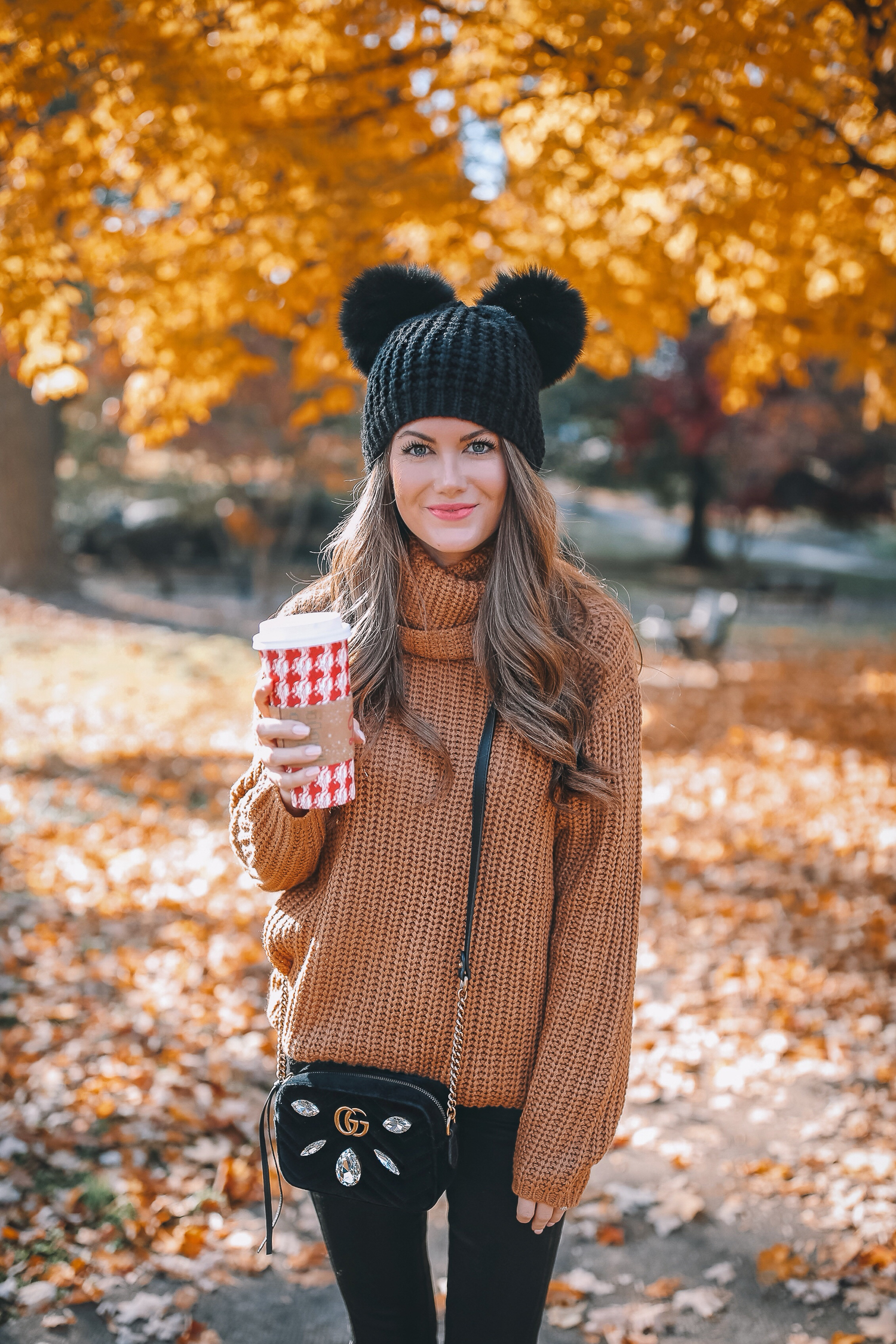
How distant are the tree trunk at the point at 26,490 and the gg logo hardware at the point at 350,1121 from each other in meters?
13.3

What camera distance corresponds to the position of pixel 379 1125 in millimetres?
1692

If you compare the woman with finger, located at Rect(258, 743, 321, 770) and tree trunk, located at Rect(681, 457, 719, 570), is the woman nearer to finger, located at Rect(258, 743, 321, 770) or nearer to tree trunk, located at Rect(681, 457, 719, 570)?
finger, located at Rect(258, 743, 321, 770)

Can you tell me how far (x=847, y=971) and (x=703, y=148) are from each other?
12.3 ft

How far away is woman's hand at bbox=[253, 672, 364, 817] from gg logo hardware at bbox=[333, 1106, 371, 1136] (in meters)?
0.57

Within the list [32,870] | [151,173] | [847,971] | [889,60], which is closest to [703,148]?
[889,60]

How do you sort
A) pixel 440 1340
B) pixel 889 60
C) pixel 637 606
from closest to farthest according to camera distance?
pixel 440 1340
pixel 889 60
pixel 637 606

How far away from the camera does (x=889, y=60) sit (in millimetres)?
3639

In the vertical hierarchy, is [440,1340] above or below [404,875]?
below

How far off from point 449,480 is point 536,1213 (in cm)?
131

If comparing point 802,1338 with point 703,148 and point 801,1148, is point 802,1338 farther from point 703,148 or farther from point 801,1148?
point 703,148

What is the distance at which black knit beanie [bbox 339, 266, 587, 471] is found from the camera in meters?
1.81

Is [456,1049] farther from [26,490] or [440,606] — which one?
[26,490]

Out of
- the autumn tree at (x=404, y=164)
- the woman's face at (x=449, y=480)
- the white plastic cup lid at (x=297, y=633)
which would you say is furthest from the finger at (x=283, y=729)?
the autumn tree at (x=404, y=164)

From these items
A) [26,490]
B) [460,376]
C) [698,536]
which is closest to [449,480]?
Answer: [460,376]
